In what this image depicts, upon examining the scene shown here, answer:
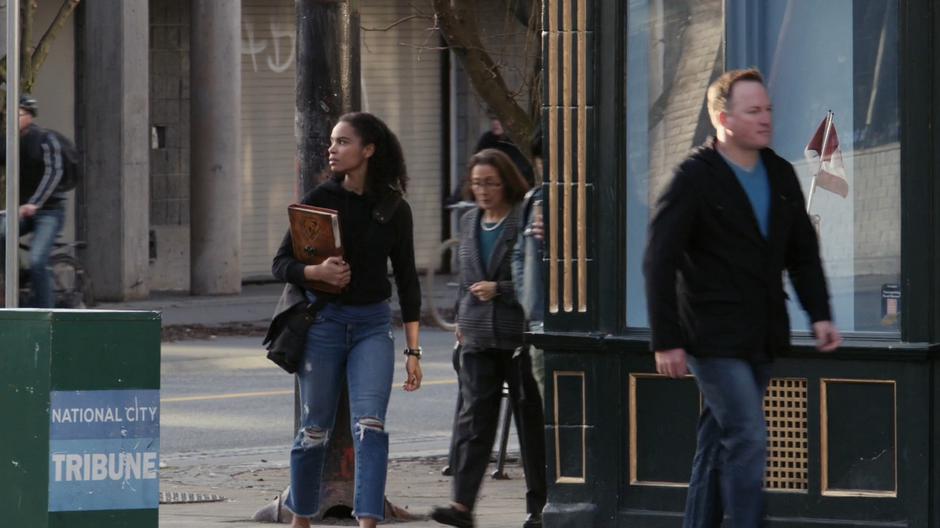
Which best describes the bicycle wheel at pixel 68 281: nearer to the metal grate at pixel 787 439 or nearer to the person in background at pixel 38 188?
the person in background at pixel 38 188

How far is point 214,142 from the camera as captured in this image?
22.7 meters

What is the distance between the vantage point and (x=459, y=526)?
8.66 meters

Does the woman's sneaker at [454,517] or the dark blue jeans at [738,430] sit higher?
the dark blue jeans at [738,430]

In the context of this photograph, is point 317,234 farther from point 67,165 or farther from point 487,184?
point 67,165

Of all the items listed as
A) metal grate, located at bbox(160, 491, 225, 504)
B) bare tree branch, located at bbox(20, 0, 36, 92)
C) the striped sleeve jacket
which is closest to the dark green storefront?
the striped sleeve jacket

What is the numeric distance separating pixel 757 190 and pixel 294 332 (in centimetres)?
215

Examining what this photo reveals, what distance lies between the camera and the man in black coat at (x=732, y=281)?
6.62 metres

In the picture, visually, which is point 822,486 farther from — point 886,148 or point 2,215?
point 2,215

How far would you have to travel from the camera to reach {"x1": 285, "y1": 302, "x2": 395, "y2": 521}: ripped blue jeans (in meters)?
8.00

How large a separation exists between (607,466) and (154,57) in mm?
16403

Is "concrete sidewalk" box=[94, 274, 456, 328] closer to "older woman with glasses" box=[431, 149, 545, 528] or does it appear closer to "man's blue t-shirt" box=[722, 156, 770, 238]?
"older woman with glasses" box=[431, 149, 545, 528]

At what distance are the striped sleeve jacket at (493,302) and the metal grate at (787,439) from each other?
125 centimetres

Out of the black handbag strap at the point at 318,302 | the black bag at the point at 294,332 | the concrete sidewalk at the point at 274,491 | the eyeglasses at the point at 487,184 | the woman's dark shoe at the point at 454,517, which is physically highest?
the eyeglasses at the point at 487,184

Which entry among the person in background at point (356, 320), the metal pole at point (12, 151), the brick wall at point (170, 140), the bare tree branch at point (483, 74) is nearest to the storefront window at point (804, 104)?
the person in background at point (356, 320)
